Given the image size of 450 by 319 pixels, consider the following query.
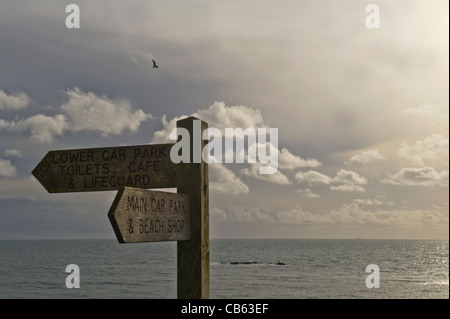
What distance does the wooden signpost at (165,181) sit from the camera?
464 cm

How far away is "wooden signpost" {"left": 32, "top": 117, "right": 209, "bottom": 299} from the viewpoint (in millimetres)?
4637

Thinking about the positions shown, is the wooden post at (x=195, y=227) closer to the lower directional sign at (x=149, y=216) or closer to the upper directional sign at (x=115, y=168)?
the lower directional sign at (x=149, y=216)

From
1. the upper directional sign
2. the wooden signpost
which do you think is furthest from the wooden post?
the upper directional sign

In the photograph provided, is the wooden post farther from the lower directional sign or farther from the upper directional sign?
the upper directional sign

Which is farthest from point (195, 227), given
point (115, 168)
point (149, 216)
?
point (115, 168)

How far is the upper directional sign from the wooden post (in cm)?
19

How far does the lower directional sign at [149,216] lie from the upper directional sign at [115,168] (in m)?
0.42

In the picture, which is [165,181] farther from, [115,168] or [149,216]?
[149,216]

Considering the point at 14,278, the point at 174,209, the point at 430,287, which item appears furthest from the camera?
the point at 14,278
